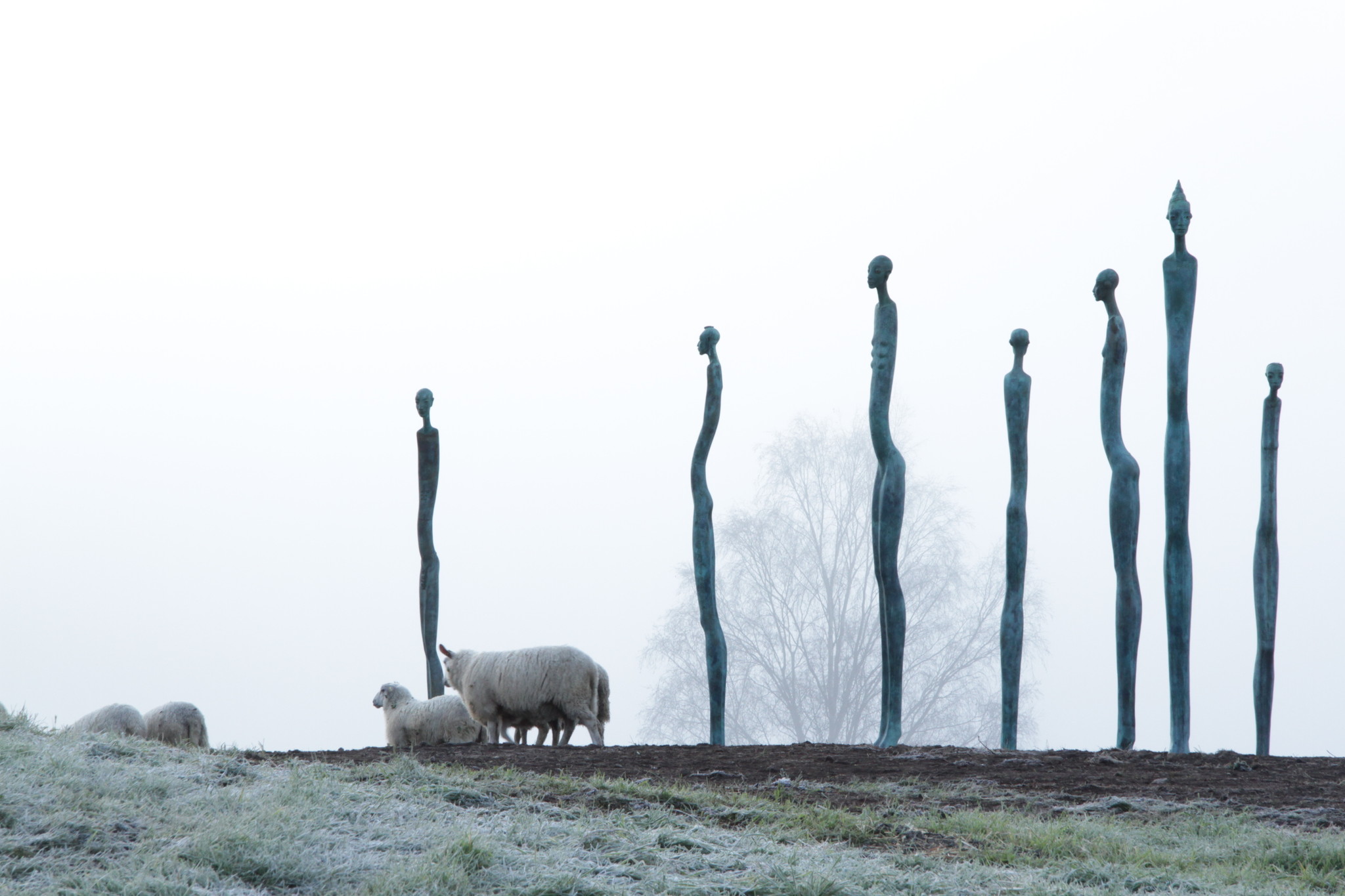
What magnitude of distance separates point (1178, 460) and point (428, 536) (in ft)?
25.2

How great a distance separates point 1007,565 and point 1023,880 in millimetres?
6573

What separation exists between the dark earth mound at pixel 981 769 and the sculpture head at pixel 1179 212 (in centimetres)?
453

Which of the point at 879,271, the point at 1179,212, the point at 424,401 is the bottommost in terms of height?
the point at 424,401

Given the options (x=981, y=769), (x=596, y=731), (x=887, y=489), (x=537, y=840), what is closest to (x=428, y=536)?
(x=596, y=731)

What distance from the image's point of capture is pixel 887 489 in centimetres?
1152

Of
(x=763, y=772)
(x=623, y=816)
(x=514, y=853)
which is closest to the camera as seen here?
(x=514, y=853)

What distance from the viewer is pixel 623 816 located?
6219 millimetres

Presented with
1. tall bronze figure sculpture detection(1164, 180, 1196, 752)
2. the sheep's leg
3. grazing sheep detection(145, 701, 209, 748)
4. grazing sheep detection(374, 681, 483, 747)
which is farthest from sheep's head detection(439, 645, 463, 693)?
tall bronze figure sculpture detection(1164, 180, 1196, 752)

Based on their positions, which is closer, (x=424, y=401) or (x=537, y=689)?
(x=537, y=689)

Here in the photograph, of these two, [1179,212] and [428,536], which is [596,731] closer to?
[428,536]

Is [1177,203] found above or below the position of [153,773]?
above

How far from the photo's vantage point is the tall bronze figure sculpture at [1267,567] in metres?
11.9

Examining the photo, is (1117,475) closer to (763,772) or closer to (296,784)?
(763,772)

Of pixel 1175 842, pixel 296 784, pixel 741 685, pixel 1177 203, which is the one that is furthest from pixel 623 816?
pixel 741 685
